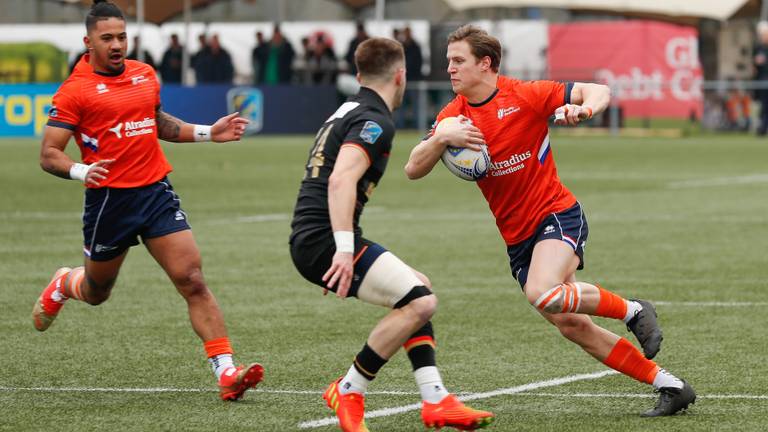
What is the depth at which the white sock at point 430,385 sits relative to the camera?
726 cm

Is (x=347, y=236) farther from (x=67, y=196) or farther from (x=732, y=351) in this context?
(x=67, y=196)

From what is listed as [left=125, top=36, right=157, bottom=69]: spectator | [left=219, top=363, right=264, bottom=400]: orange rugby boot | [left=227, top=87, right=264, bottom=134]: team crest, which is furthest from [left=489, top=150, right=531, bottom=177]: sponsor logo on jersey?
[left=227, top=87, right=264, bottom=134]: team crest

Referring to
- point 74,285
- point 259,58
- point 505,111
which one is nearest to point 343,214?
point 505,111

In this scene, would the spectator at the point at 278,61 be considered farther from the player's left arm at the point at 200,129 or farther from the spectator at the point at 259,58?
the player's left arm at the point at 200,129

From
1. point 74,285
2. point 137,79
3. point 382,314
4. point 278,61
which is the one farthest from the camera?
point 278,61

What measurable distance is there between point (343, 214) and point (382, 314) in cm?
456

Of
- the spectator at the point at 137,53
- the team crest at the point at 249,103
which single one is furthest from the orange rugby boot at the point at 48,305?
the team crest at the point at 249,103

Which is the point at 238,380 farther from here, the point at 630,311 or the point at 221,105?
the point at 221,105

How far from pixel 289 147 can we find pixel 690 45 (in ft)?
40.4

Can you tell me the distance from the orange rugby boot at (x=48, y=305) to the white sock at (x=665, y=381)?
144 inches

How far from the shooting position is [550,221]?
8.11m

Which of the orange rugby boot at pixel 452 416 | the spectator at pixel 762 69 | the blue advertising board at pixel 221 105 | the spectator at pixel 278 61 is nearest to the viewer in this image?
the orange rugby boot at pixel 452 416

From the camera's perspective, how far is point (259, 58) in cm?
3703

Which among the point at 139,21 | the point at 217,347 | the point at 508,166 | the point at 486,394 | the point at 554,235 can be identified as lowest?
the point at 486,394
